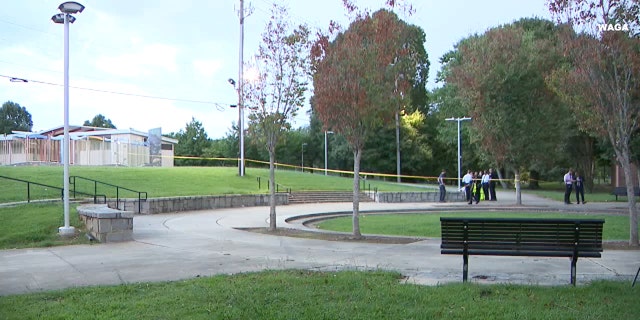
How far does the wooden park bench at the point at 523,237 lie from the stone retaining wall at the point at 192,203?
14.4m

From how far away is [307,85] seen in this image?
14.8 meters

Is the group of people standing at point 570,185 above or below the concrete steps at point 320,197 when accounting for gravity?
above

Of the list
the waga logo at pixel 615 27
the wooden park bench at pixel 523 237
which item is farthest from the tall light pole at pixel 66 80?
the waga logo at pixel 615 27

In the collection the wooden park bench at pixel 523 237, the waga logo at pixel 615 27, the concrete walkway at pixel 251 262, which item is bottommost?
the concrete walkway at pixel 251 262

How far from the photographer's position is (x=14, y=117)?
98000mm

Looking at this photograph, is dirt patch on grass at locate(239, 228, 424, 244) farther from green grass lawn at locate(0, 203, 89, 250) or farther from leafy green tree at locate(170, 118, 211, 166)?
leafy green tree at locate(170, 118, 211, 166)

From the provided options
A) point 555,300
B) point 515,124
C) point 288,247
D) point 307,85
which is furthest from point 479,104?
point 555,300

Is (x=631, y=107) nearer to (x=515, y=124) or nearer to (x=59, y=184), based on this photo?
(x=515, y=124)

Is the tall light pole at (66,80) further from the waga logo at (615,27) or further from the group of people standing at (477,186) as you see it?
the group of people standing at (477,186)

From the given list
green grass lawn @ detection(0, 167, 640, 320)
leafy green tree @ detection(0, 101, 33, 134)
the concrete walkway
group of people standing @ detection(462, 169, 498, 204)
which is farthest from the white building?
leafy green tree @ detection(0, 101, 33, 134)

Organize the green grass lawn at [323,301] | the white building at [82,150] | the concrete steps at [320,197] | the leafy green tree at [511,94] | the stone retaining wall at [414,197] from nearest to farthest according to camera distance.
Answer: the green grass lawn at [323,301]
the leafy green tree at [511,94]
the concrete steps at [320,197]
the stone retaining wall at [414,197]
the white building at [82,150]

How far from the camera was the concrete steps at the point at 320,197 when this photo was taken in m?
30.6

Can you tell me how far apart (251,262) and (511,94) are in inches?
827

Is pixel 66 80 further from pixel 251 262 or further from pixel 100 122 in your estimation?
pixel 100 122
